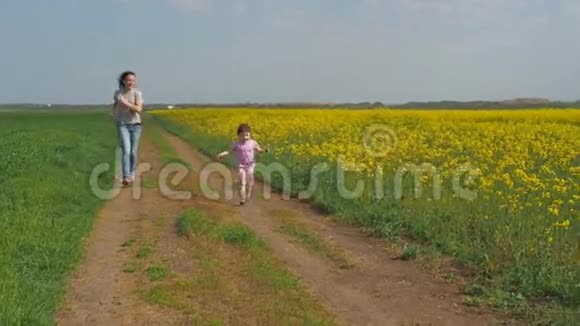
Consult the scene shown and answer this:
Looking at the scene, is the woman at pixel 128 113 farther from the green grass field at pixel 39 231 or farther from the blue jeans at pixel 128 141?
the green grass field at pixel 39 231

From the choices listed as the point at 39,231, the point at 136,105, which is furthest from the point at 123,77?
the point at 39,231

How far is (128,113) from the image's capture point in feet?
45.1

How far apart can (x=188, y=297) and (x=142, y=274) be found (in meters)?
1.04

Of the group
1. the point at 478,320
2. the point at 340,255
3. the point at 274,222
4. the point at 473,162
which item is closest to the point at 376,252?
the point at 340,255

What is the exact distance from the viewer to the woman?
44.4 ft

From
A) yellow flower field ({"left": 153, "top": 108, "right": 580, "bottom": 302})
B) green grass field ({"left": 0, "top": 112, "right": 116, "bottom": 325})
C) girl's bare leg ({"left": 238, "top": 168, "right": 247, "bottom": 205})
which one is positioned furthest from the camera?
girl's bare leg ({"left": 238, "top": 168, "right": 247, "bottom": 205})

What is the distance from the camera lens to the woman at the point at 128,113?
44.4ft

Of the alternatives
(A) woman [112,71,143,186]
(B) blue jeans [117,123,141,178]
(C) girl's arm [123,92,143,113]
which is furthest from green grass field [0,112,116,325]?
(C) girl's arm [123,92,143,113]

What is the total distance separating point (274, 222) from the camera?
37.2ft

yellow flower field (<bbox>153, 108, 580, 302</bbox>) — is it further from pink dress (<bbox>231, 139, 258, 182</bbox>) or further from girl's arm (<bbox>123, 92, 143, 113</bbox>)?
girl's arm (<bbox>123, 92, 143, 113</bbox>)

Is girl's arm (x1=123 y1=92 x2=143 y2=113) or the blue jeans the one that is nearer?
girl's arm (x1=123 y1=92 x2=143 y2=113)

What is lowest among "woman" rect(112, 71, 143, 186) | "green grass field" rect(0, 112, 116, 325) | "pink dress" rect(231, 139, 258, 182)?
"green grass field" rect(0, 112, 116, 325)

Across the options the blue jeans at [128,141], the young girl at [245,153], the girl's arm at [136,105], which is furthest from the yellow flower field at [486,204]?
the girl's arm at [136,105]

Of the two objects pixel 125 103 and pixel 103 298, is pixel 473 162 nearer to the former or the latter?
pixel 125 103
